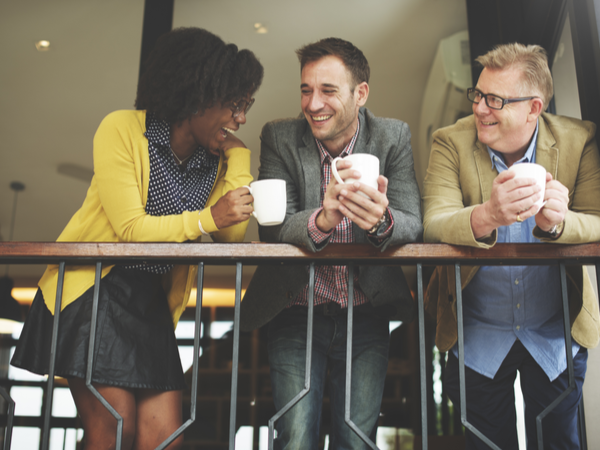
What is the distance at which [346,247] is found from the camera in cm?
130

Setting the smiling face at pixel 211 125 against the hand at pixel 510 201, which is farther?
the smiling face at pixel 211 125

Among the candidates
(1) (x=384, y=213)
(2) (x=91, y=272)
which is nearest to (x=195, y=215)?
(2) (x=91, y=272)

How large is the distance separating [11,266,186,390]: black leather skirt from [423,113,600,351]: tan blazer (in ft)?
2.59

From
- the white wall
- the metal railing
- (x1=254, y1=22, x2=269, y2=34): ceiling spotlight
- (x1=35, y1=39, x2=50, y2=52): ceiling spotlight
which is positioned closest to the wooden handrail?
the metal railing

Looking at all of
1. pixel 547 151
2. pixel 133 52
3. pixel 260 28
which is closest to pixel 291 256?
pixel 547 151

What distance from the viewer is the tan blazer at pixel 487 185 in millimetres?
1503

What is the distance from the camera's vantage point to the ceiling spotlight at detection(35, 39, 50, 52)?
400 centimetres

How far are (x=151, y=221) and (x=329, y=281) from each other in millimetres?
536

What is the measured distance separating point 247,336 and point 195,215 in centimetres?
417

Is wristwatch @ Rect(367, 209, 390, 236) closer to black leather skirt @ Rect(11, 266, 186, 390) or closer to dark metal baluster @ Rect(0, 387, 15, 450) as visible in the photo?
black leather skirt @ Rect(11, 266, 186, 390)

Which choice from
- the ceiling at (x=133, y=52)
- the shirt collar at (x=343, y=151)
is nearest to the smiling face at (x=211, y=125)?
Result: the shirt collar at (x=343, y=151)

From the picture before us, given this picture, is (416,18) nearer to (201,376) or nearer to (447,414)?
(447,414)

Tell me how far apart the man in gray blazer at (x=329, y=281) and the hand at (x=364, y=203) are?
23 centimetres

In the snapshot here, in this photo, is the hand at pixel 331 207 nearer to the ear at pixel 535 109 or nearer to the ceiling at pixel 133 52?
the ear at pixel 535 109
